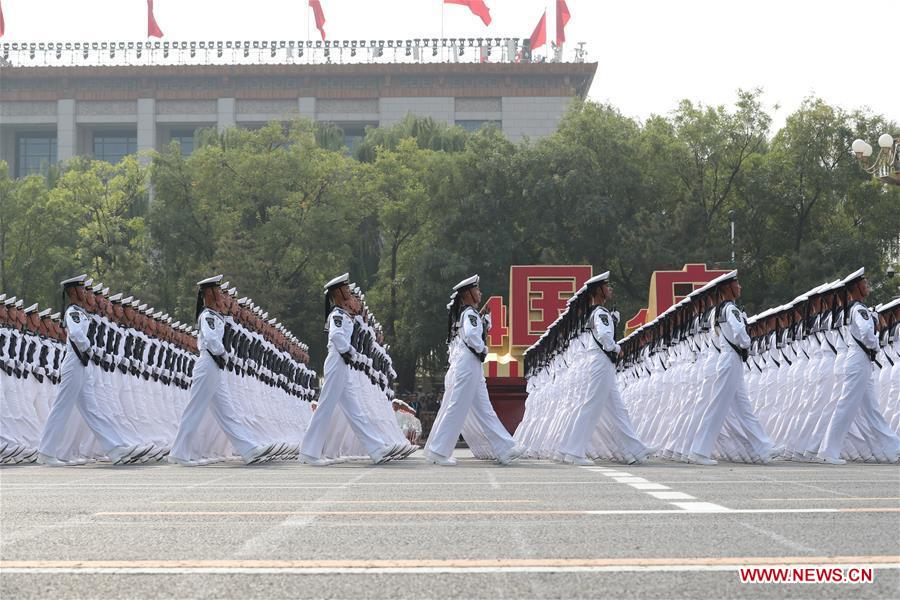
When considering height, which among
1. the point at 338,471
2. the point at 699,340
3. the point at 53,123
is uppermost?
the point at 53,123

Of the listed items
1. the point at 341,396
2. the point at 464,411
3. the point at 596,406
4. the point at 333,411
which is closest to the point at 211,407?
the point at 333,411

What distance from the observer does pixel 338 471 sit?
16016mm

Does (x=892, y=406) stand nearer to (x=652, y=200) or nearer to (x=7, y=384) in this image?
(x=7, y=384)

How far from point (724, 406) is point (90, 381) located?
8.38m

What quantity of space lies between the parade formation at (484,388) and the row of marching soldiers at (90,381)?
1.5 inches

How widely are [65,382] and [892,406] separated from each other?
1202cm

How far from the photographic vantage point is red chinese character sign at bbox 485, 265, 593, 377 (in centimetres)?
3803

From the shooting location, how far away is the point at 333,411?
739 inches

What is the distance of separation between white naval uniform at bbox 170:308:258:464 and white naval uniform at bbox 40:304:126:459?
911mm

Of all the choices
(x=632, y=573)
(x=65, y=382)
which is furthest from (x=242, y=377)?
(x=632, y=573)

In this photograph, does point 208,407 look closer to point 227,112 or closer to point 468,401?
point 468,401

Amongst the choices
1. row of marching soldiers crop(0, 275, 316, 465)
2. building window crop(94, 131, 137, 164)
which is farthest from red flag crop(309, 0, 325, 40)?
row of marching soldiers crop(0, 275, 316, 465)

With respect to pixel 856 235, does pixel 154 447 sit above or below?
below

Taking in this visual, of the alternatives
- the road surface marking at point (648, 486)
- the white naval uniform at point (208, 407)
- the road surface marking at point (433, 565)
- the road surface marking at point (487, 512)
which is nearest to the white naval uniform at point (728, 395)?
the white naval uniform at point (208, 407)
